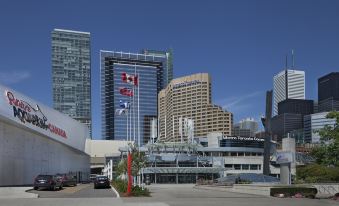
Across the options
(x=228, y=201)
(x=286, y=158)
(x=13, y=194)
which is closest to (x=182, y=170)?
(x=286, y=158)

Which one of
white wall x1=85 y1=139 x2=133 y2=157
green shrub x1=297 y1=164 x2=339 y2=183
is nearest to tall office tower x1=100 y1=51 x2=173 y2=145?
green shrub x1=297 y1=164 x2=339 y2=183

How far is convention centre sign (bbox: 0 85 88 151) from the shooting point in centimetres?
5507

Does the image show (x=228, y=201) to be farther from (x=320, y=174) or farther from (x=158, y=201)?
(x=320, y=174)

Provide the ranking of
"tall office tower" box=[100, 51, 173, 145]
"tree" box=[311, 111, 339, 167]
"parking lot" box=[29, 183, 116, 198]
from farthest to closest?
"tall office tower" box=[100, 51, 173, 145] → "tree" box=[311, 111, 339, 167] → "parking lot" box=[29, 183, 116, 198]

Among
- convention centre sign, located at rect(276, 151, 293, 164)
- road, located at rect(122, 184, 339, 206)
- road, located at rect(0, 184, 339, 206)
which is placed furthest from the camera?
convention centre sign, located at rect(276, 151, 293, 164)

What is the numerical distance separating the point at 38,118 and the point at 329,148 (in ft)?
133

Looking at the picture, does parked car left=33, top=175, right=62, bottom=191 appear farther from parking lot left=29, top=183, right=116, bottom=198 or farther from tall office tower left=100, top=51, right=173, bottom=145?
tall office tower left=100, top=51, right=173, bottom=145

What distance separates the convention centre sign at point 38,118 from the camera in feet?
181

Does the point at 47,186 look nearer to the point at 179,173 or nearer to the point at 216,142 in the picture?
the point at 179,173

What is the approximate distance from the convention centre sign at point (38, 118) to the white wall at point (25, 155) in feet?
3.62

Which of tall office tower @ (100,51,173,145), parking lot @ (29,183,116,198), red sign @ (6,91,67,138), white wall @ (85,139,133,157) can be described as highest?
tall office tower @ (100,51,173,145)

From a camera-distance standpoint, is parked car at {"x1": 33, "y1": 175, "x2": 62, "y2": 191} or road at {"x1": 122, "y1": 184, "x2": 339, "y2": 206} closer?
road at {"x1": 122, "y1": 184, "x2": 339, "y2": 206}

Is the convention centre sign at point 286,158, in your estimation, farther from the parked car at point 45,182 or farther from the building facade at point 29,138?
the building facade at point 29,138

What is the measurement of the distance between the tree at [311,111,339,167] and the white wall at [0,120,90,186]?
3350 cm
